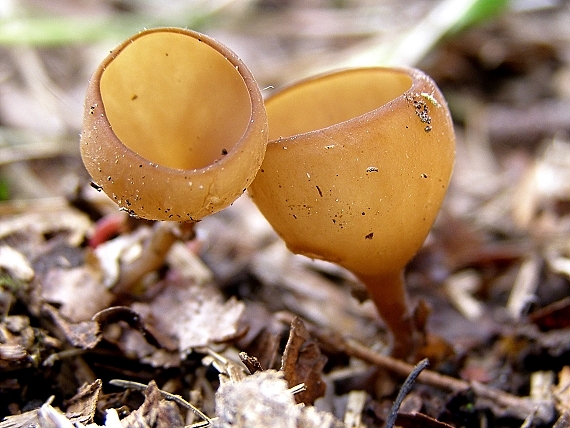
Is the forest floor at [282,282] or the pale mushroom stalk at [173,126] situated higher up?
the pale mushroom stalk at [173,126]

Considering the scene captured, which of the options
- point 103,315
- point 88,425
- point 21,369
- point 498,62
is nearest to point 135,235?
point 103,315

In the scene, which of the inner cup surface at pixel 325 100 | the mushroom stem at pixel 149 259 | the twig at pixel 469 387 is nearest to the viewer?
the twig at pixel 469 387

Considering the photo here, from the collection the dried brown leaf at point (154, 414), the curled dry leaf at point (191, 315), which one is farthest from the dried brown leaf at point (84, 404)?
the curled dry leaf at point (191, 315)

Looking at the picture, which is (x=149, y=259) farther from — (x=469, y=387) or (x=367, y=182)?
(x=469, y=387)

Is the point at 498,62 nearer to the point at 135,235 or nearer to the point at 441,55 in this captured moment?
the point at 441,55

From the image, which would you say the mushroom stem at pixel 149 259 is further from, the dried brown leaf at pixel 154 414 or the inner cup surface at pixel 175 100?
the dried brown leaf at pixel 154 414
